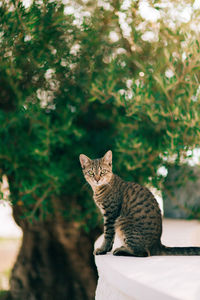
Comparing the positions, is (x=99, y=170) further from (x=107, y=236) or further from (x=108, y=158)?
(x=107, y=236)

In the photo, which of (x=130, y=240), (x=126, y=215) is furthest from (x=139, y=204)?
(x=130, y=240)

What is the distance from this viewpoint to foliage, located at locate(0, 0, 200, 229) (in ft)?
12.6

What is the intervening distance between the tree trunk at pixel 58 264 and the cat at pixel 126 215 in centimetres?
243

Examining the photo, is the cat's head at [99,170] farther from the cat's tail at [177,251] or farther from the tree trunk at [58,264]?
the tree trunk at [58,264]

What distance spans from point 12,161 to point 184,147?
2.03m

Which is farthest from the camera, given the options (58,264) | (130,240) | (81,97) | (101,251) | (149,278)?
(58,264)

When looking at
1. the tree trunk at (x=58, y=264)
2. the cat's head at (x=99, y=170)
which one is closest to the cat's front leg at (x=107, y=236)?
the cat's head at (x=99, y=170)

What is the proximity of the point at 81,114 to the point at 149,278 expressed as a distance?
3.06 m

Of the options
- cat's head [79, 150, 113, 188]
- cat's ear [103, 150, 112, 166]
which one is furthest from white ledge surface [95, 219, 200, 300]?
cat's ear [103, 150, 112, 166]

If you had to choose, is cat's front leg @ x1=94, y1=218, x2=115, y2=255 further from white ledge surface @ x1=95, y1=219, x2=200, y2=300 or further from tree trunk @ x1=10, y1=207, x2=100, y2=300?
tree trunk @ x1=10, y1=207, x2=100, y2=300

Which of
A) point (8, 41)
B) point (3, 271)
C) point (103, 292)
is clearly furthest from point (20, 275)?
point (3, 271)

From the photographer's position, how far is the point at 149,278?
A: 2297 millimetres

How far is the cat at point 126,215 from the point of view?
3.08 metres

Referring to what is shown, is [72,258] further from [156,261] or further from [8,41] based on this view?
[8,41]
